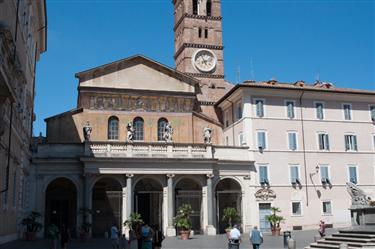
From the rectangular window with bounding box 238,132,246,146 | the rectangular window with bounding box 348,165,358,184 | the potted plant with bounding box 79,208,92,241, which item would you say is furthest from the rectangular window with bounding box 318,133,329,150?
the potted plant with bounding box 79,208,92,241

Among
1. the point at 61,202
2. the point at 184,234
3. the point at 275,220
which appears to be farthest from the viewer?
the point at 61,202

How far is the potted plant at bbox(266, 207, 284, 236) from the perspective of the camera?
3388 centimetres

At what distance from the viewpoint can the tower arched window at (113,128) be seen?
38.3m

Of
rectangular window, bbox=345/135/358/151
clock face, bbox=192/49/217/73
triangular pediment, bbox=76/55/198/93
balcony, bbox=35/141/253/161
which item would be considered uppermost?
clock face, bbox=192/49/217/73

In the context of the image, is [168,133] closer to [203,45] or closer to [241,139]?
[241,139]

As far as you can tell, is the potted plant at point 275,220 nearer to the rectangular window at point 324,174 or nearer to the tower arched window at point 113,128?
the rectangular window at point 324,174

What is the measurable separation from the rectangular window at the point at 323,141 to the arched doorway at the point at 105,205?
654 inches

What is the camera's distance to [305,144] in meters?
38.3

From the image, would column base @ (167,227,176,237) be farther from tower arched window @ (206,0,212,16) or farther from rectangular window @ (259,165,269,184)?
tower arched window @ (206,0,212,16)

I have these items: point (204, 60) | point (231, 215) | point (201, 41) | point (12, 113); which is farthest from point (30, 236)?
point (201, 41)

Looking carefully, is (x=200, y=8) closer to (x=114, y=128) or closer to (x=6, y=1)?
(x=114, y=128)

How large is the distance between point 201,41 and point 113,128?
20225mm

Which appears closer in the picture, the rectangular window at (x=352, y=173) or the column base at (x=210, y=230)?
the column base at (x=210, y=230)

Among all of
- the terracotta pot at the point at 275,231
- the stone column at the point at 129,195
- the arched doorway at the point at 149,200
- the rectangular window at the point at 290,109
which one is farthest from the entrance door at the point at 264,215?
the stone column at the point at 129,195
